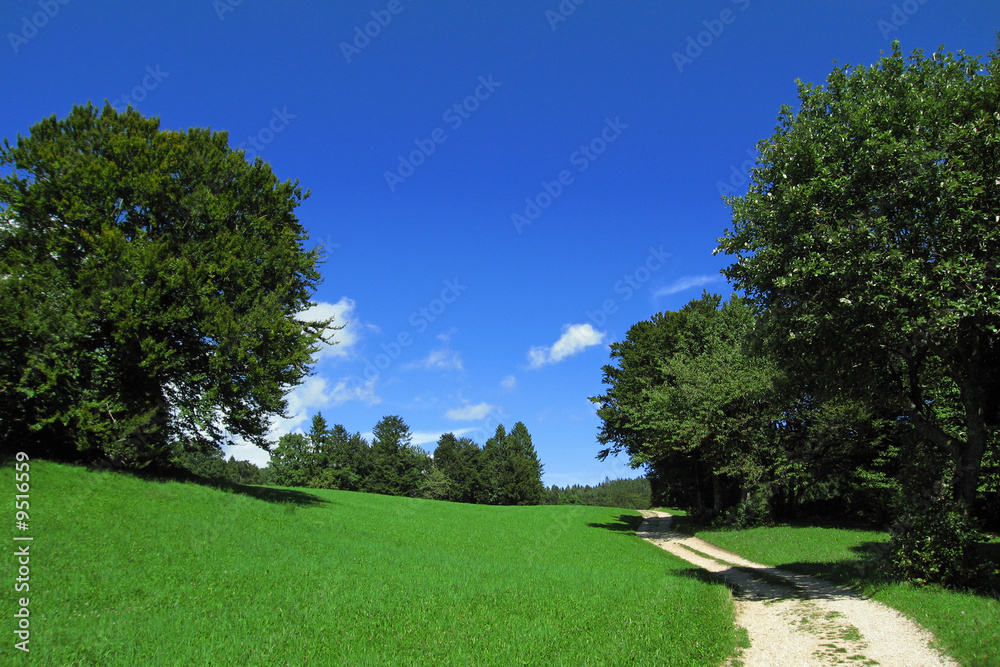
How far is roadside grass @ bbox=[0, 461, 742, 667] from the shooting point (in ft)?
30.7

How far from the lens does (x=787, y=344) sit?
15555mm

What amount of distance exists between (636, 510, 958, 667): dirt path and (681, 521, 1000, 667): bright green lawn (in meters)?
0.36

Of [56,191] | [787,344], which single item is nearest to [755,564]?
[787,344]

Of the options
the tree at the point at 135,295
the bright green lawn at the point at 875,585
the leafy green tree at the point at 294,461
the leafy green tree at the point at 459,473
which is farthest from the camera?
the leafy green tree at the point at 459,473

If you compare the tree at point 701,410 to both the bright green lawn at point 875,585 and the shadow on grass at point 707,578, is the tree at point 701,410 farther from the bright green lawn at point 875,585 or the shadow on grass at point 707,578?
the shadow on grass at point 707,578

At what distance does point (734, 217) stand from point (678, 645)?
40.1ft

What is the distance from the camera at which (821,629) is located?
36.4 feet

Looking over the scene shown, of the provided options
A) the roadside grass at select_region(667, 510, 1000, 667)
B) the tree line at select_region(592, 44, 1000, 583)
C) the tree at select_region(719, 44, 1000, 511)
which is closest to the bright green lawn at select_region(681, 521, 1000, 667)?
the roadside grass at select_region(667, 510, 1000, 667)

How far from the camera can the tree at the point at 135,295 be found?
2023cm

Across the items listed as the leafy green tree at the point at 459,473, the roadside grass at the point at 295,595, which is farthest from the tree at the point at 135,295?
the leafy green tree at the point at 459,473

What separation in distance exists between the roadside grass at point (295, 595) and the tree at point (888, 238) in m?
8.16

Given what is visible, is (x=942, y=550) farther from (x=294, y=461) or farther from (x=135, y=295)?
(x=294, y=461)

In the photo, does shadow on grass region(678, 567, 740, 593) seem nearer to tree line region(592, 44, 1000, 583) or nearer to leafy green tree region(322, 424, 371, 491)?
tree line region(592, 44, 1000, 583)

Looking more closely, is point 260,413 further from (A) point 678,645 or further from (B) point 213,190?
(A) point 678,645
